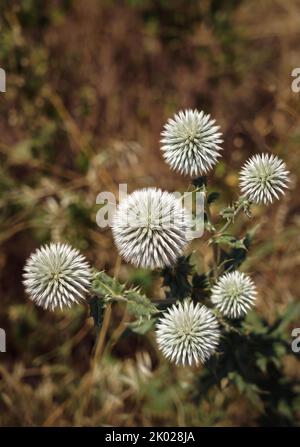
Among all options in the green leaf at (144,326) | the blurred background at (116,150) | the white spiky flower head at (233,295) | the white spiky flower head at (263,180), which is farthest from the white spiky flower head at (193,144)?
the blurred background at (116,150)

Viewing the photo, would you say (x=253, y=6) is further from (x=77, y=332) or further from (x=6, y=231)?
(x=77, y=332)

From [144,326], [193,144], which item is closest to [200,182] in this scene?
[193,144]

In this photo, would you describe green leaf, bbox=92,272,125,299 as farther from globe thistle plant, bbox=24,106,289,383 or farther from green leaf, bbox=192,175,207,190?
green leaf, bbox=192,175,207,190

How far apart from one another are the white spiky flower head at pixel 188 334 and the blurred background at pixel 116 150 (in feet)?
3.17

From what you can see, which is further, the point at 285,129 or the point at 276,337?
the point at 285,129

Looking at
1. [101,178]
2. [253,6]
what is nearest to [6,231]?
[101,178]

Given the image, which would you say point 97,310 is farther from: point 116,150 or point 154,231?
point 116,150

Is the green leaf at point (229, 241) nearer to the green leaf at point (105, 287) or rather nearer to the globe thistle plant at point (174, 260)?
the globe thistle plant at point (174, 260)

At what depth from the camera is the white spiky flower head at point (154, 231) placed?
230 cm

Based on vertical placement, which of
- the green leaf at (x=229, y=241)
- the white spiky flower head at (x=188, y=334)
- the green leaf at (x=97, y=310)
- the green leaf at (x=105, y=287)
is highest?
the green leaf at (x=229, y=241)

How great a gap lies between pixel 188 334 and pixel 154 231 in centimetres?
48

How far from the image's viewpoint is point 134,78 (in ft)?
17.7

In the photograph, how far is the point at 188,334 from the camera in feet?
7.62
